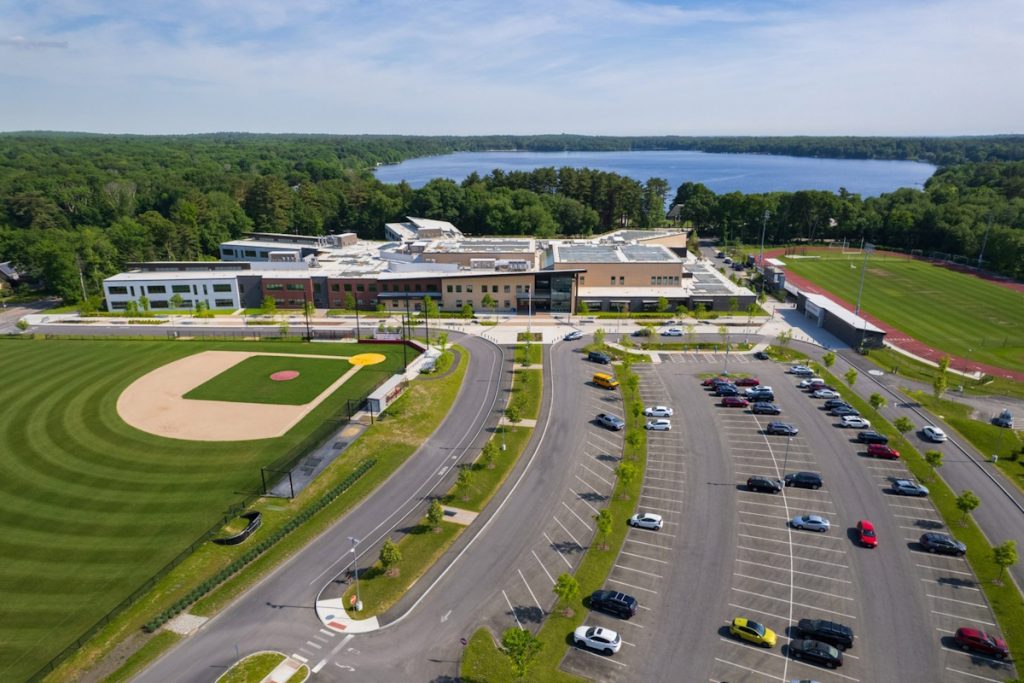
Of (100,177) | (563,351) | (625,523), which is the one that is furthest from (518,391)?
(100,177)

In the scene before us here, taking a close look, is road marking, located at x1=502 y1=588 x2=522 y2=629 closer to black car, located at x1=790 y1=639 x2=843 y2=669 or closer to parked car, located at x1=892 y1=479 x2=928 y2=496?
black car, located at x1=790 y1=639 x2=843 y2=669

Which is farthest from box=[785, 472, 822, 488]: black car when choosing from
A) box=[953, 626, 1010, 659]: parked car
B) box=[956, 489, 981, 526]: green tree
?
box=[953, 626, 1010, 659]: parked car

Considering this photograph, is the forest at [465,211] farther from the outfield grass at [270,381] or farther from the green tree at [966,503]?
the green tree at [966,503]

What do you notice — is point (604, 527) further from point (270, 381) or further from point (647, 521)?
point (270, 381)

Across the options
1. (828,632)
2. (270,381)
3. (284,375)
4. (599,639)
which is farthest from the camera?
(284,375)

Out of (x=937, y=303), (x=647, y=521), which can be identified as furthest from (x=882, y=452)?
(x=937, y=303)

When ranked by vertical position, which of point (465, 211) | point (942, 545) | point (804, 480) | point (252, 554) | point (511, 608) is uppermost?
point (465, 211)

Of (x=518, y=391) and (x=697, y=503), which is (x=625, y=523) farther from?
(x=518, y=391)
